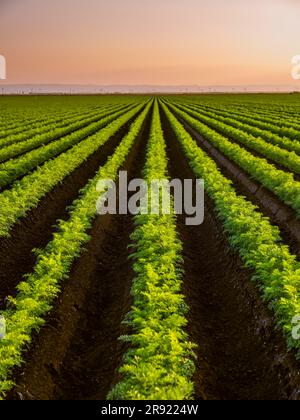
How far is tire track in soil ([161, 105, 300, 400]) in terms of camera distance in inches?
271

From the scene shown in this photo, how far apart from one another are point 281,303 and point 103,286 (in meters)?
4.25

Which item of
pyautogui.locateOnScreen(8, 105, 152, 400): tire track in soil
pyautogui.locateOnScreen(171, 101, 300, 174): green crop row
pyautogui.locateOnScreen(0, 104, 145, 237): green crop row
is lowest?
pyautogui.locateOnScreen(8, 105, 152, 400): tire track in soil

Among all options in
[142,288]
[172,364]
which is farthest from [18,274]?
[172,364]

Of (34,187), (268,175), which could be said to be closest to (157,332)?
(34,187)

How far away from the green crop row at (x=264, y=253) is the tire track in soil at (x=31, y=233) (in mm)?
5318

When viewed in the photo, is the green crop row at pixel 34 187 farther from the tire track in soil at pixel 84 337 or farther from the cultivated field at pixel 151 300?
the tire track in soil at pixel 84 337

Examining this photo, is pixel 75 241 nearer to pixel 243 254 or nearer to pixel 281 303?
pixel 243 254

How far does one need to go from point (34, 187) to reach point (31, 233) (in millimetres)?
3405

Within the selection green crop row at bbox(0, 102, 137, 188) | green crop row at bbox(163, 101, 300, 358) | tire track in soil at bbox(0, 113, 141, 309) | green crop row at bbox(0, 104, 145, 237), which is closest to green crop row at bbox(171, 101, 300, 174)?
green crop row at bbox(163, 101, 300, 358)

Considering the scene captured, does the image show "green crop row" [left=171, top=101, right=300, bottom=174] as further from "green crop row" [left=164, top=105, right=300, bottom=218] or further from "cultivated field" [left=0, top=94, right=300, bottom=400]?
"cultivated field" [left=0, top=94, right=300, bottom=400]

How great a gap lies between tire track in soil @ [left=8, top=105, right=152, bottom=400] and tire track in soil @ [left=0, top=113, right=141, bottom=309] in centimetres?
142

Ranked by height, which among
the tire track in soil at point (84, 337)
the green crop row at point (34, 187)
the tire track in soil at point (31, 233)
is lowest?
the tire track in soil at point (84, 337)

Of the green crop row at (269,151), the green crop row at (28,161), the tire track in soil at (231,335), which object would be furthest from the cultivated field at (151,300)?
the green crop row at (269,151)

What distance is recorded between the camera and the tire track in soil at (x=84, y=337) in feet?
23.0
